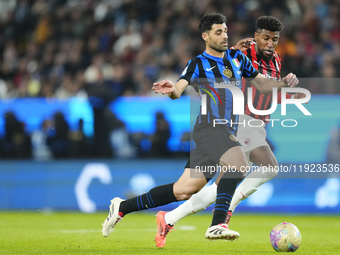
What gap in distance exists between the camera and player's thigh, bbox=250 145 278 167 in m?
5.67

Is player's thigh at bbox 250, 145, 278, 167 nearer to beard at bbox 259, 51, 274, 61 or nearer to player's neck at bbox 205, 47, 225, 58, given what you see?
beard at bbox 259, 51, 274, 61

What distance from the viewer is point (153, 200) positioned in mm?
5289

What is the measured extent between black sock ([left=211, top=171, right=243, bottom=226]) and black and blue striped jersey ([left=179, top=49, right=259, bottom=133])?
493mm

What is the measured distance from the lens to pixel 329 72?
11.4m

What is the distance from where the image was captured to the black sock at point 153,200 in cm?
521

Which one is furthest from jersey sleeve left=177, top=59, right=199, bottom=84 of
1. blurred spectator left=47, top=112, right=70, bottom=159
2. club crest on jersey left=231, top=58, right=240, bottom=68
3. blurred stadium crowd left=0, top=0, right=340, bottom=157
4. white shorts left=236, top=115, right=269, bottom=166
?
blurred stadium crowd left=0, top=0, right=340, bottom=157

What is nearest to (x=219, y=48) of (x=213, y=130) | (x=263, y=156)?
(x=213, y=130)

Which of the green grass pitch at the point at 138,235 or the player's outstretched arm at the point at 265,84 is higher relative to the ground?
the player's outstretched arm at the point at 265,84

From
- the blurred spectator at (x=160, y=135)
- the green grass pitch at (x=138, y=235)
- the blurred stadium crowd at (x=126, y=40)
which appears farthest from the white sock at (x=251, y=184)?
the blurred stadium crowd at (x=126, y=40)

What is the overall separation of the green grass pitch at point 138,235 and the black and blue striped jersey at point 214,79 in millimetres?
1239

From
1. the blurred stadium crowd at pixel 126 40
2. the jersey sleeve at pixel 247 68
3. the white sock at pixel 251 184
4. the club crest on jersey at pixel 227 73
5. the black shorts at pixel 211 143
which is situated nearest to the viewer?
the black shorts at pixel 211 143

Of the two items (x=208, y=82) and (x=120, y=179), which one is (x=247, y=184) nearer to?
(x=208, y=82)

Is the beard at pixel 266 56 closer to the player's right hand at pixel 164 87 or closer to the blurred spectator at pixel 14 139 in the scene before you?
the player's right hand at pixel 164 87

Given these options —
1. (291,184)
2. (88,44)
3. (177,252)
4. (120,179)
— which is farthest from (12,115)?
(177,252)
